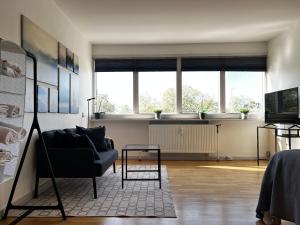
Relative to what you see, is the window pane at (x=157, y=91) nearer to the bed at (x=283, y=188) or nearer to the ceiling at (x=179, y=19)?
the ceiling at (x=179, y=19)

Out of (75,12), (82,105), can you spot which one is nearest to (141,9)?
(75,12)

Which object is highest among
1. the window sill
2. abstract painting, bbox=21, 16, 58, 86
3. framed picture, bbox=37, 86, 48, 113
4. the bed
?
abstract painting, bbox=21, 16, 58, 86

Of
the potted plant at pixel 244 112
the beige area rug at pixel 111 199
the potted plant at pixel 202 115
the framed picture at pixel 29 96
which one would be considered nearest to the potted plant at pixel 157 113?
the potted plant at pixel 202 115

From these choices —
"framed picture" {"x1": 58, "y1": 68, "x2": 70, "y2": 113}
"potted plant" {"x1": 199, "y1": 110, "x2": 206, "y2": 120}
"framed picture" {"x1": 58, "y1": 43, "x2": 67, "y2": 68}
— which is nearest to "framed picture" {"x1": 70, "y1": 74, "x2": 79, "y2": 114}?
"framed picture" {"x1": 58, "y1": 68, "x2": 70, "y2": 113}

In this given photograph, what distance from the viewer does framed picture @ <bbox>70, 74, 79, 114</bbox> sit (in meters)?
4.77

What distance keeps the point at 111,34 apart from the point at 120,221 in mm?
3877

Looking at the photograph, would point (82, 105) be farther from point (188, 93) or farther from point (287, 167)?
point (287, 167)

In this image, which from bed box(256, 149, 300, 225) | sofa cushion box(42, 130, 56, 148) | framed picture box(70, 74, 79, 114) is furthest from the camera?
framed picture box(70, 74, 79, 114)

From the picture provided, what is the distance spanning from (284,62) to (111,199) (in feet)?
13.5

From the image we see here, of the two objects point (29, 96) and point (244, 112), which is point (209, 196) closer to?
point (29, 96)

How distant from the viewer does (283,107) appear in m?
4.96

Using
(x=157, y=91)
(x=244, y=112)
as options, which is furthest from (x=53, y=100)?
(x=244, y=112)

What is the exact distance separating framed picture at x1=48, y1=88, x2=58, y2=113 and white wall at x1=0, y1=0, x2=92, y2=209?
0.27 feet

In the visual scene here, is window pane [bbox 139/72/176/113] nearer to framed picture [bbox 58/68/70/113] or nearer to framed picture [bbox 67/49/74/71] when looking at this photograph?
framed picture [bbox 67/49/74/71]
